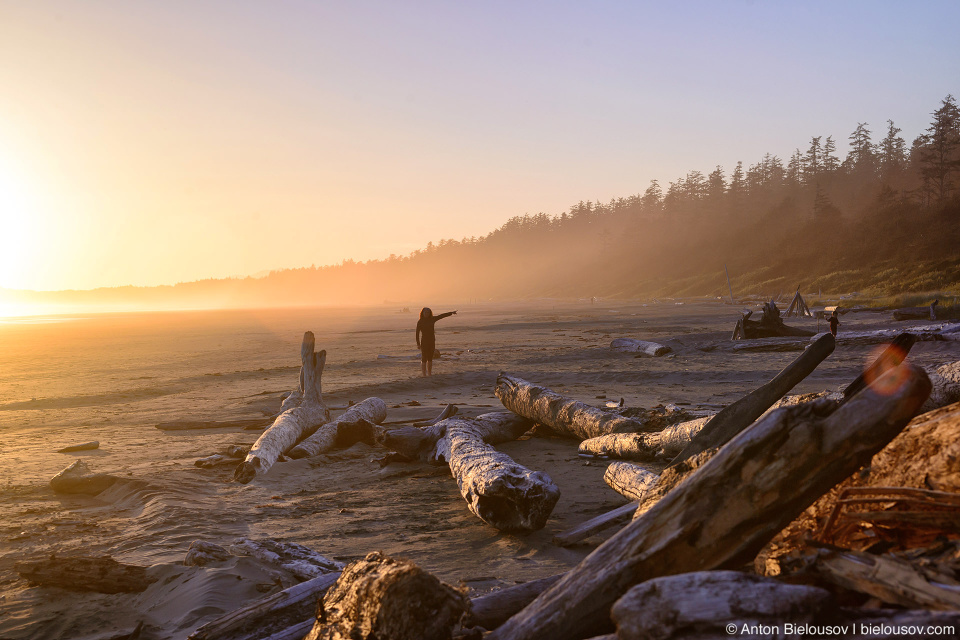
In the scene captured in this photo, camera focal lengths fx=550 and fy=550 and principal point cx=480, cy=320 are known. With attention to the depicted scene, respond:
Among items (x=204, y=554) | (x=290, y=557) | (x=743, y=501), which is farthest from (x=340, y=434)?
(x=743, y=501)

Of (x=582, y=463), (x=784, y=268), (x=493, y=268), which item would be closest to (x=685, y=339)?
(x=582, y=463)

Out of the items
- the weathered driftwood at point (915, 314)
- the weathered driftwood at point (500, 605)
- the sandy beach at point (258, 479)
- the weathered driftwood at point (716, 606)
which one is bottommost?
the sandy beach at point (258, 479)

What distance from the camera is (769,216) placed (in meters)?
90.4

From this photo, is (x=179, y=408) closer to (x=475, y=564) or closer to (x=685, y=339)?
(x=475, y=564)

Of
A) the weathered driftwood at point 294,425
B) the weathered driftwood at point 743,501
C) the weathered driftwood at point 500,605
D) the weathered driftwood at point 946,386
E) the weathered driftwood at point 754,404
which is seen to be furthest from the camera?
the weathered driftwood at point 294,425

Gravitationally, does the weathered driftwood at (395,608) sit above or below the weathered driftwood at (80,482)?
above

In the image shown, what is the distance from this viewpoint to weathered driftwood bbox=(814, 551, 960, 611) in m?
1.66

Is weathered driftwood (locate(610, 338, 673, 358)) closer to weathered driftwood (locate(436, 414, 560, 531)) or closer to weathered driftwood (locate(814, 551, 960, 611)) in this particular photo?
weathered driftwood (locate(436, 414, 560, 531))

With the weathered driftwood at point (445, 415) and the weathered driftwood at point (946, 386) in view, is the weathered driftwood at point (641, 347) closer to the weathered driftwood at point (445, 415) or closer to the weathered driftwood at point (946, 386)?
the weathered driftwood at point (445, 415)

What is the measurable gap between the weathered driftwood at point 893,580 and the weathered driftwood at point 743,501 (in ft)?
0.85

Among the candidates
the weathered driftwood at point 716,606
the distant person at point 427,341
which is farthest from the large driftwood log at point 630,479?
the distant person at point 427,341

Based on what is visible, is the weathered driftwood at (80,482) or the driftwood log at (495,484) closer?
the driftwood log at (495,484)

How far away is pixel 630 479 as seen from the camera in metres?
5.47

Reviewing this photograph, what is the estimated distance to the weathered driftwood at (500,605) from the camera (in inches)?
106
